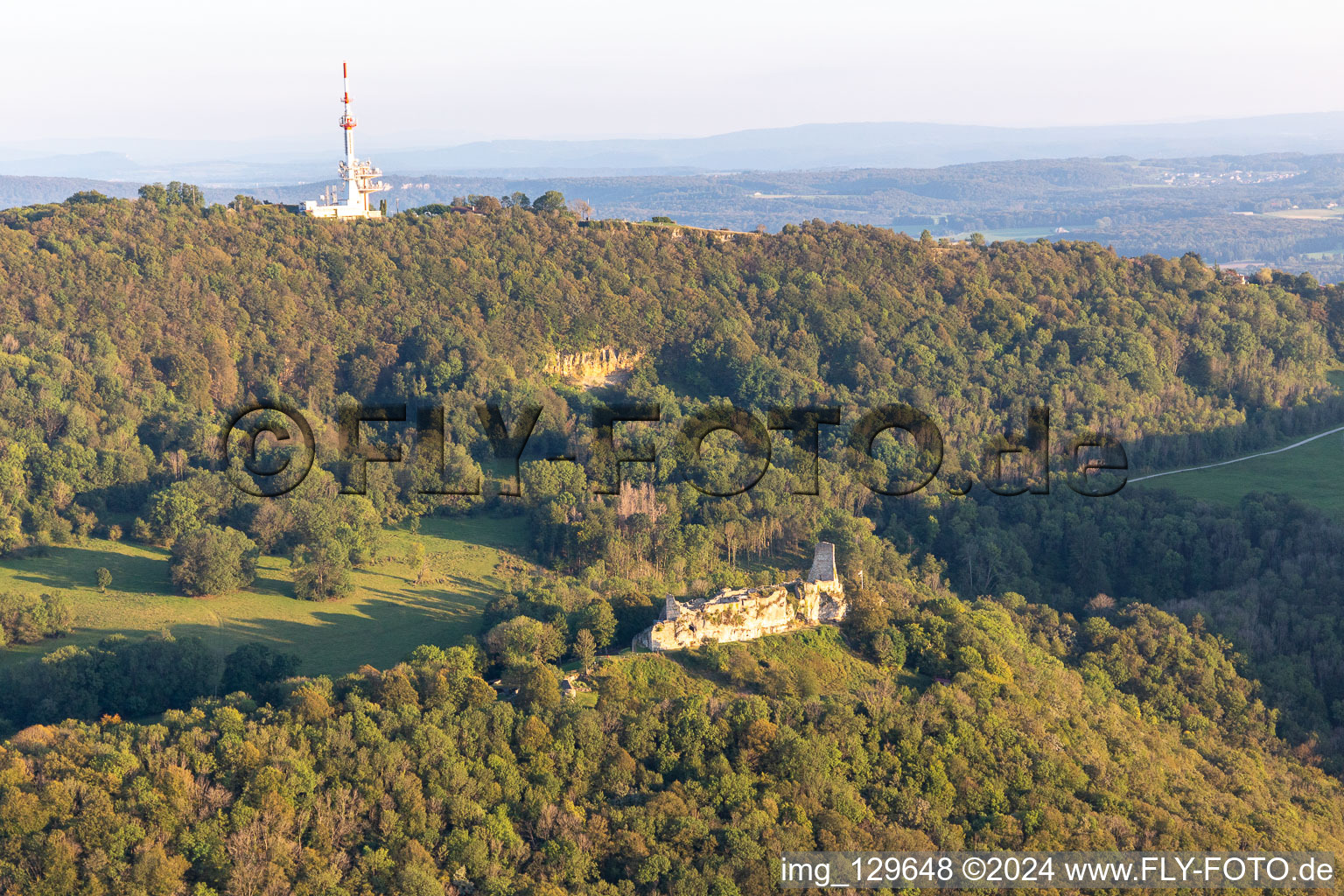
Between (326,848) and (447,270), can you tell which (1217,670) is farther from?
(447,270)

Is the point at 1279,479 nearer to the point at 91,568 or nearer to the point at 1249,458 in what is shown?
the point at 1249,458

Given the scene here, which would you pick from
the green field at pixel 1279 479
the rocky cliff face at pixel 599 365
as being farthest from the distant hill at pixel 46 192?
the green field at pixel 1279 479

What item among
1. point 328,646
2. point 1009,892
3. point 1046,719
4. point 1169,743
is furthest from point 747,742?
point 328,646

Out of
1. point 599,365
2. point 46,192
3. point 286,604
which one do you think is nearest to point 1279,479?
point 599,365

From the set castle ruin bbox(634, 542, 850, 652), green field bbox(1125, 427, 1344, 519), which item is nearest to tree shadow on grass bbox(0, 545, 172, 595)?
castle ruin bbox(634, 542, 850, 652)

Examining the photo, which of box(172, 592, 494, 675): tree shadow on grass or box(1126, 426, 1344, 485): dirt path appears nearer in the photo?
box(172, 592, 494, 675): tree shadow on grass

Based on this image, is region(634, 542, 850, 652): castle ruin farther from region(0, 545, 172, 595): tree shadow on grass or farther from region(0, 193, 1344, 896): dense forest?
region(0, 545, 172, 595): tree shadow on grass

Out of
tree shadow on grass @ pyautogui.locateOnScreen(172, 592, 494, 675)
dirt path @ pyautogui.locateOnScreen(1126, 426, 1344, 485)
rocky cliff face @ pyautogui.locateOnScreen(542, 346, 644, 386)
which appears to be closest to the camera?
tree shadow on grass @ pyautogui.locateOnScreen(172, 592, 494, 675)

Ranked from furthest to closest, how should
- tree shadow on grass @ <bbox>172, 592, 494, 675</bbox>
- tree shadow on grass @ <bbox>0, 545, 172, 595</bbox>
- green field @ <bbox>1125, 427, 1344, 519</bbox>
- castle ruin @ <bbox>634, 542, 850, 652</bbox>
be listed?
green field @ <bbox>1125, 427, 1344, 519</bbox>
tree shadow on grass @ <bbox>0, 545, 172, 595</bbox>
tree shadow on grass @ <bbox>172, 592, 494, 675</bbox>
castle ruin @ <bbox>634, 542, 850, 652</bbox>
